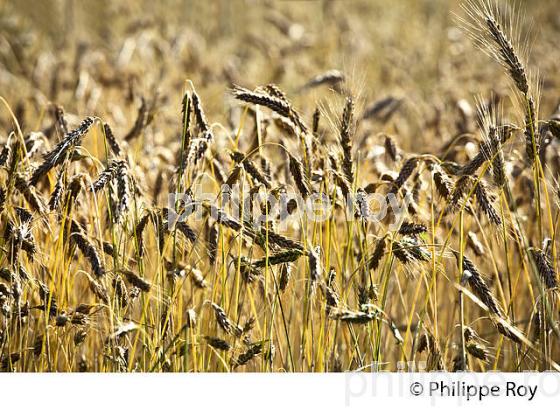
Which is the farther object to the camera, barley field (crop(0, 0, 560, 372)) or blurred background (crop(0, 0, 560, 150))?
blurred background (crop(0, 0, 560, 150))

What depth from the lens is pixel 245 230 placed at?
1.83 metres

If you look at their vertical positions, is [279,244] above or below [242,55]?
below

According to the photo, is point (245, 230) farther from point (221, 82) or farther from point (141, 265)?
point (221, 82)

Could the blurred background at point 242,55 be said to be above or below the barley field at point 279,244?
above

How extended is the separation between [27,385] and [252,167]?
0.81 metres

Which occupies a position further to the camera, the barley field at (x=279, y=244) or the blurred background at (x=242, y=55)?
the blurred background at (x=242, y=55)

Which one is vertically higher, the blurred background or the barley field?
the blurred background

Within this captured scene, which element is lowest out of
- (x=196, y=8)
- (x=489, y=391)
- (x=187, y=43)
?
(x=489, y=391)

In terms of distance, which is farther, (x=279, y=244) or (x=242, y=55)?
(x=242, y=55)

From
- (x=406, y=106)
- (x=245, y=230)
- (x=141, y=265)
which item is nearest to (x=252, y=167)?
(x=245, y=230)

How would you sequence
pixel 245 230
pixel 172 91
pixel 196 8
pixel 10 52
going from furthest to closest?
pixel 196 8 → pixel 10 52 → pixel 172 91 → pixel 245 230

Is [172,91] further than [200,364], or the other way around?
[172,91]

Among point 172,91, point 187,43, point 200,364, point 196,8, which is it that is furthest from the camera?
point 196,8

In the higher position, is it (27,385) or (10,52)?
(10,52)
